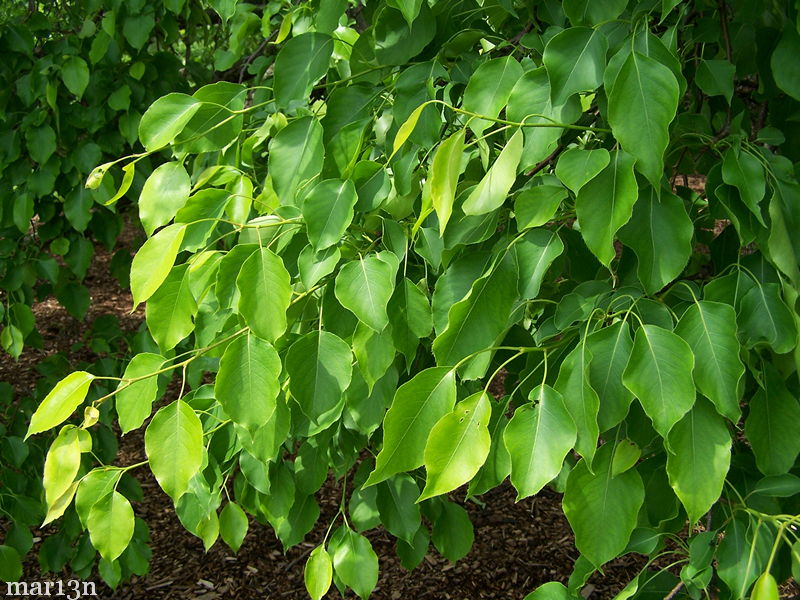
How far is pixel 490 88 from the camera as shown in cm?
102

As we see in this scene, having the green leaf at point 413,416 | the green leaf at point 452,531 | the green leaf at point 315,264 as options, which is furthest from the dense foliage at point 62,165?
the green leaf at point 413,416

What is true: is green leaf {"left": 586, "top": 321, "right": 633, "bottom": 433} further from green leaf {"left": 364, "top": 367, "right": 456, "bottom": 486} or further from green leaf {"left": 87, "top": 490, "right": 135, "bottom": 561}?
green leaf {"left": 87, "top": 490, "right": 135, "bottom": 561}

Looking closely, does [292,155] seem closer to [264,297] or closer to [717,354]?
[264,297]

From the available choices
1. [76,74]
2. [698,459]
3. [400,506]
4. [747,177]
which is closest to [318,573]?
[400,506]

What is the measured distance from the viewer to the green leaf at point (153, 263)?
0.88m

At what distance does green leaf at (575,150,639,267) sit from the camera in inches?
32.3

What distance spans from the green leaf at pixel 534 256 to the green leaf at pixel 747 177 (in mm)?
191

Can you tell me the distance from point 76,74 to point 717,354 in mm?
2018

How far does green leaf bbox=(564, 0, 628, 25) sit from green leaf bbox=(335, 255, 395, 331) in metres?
0.35

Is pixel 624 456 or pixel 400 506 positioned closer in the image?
pixel 624 456

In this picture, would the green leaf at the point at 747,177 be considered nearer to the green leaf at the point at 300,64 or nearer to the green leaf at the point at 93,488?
the green leaf at the point at 300,64

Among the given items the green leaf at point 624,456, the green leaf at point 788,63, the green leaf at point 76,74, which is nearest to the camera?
the green leaf at point 624,456

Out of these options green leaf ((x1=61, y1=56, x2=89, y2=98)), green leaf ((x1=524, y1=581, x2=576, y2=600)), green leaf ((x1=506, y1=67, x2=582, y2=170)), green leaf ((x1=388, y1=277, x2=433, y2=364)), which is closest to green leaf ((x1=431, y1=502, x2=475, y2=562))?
green leaf ((x1=524, y1=581, x2=576, y2=600))

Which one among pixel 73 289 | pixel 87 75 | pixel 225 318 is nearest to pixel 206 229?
pixel 225 318
